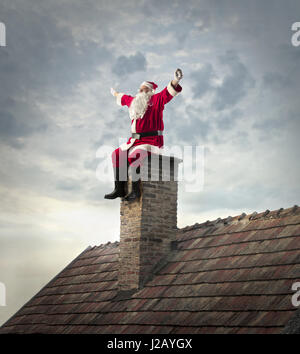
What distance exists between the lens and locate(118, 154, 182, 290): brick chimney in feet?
33.9

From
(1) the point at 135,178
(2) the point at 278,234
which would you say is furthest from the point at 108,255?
(2) the point at 278,234

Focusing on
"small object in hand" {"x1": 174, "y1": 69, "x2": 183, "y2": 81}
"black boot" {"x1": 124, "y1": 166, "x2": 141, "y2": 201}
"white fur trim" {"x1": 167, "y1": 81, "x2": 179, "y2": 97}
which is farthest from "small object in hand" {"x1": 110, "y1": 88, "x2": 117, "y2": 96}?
"black boot" {"x1": 124, "y1": 166, "x2": 141, "y2": 201}

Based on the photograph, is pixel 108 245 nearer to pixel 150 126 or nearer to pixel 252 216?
pixel 150 126

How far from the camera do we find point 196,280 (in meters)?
9.19

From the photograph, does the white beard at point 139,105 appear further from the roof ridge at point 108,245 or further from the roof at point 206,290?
the roof ridge at point 108,245

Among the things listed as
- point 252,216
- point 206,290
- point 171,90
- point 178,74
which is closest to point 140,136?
point 171,90

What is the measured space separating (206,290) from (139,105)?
152 inches

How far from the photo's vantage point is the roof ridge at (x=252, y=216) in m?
9.50

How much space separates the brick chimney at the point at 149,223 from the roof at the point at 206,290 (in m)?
0.24

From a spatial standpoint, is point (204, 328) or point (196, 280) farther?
point (196, 280)

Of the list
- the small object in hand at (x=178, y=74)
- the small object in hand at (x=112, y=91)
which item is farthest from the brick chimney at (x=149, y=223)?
the small object in hand at (x=112, y=91)

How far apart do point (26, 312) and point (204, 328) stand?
629 cm

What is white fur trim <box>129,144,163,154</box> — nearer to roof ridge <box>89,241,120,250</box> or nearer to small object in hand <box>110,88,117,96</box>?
small object in hand <box>110,88,117,96</box>
